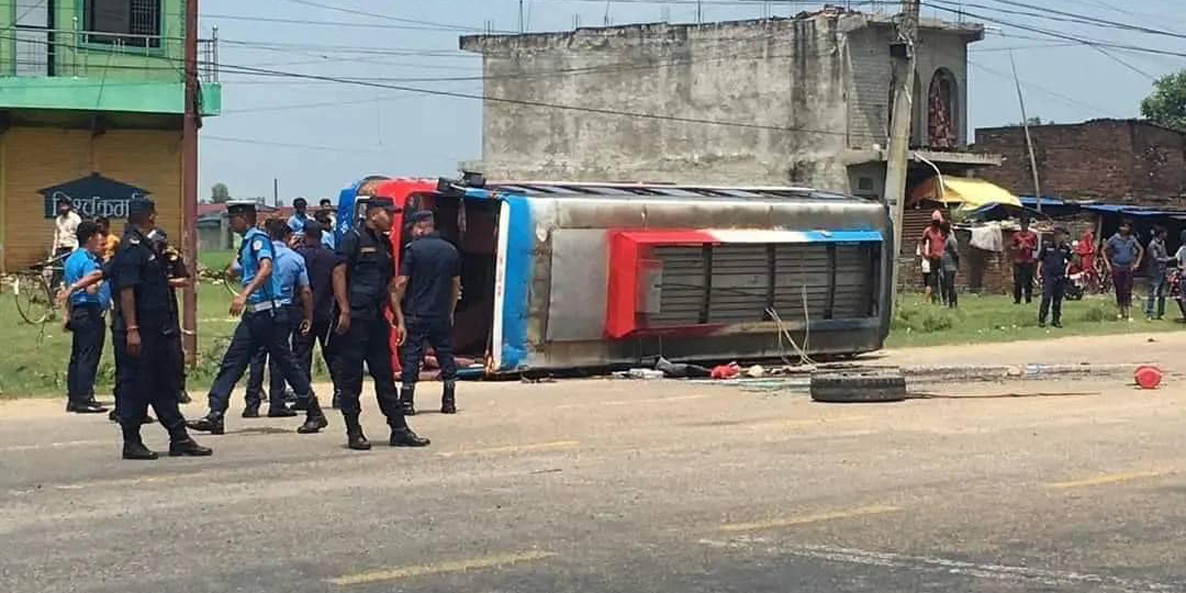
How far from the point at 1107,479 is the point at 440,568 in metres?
5.00

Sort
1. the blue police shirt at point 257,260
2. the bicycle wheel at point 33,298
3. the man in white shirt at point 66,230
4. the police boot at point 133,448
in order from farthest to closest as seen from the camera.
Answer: the man in white shirt at point 66,230
the bicycle wheel at point 33,298
the blue police shirt at point 257,260
the police boot at point 133,448

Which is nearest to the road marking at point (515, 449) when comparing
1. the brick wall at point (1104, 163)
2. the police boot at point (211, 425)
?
the police boot at point (211, 425)

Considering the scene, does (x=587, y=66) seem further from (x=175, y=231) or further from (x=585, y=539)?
(x=585, y=539)

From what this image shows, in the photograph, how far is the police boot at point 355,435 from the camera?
42.1 ft

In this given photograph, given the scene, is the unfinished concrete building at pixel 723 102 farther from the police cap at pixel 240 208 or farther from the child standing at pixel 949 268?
the police cap at pixel 240 208

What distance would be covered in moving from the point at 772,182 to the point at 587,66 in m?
7.07

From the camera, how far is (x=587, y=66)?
55.8m

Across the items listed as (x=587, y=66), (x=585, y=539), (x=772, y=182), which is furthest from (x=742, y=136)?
(x=585, y=539)

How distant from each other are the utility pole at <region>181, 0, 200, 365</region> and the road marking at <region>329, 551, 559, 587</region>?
11.8 meters

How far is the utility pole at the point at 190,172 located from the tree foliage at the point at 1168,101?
86.2 meters

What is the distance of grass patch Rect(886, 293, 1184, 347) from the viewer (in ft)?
89.3

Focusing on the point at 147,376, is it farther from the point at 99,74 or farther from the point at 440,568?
the point at 99,74

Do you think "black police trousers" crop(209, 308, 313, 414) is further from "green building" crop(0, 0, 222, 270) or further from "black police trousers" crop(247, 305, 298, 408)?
"green building" crop(0, 0, 222, 270)

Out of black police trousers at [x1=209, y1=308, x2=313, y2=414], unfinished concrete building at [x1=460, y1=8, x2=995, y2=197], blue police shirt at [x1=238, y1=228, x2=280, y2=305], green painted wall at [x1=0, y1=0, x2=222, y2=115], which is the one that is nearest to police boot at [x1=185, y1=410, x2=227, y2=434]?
black police trousers at [x1=209, y1=308, x2=313, y2=414]
